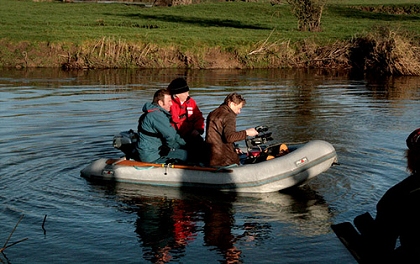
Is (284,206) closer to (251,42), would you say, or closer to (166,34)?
(251,42)

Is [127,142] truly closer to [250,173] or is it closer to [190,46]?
[250,173]

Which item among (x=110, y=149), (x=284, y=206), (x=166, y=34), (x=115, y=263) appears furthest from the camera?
(x=166, y=34)

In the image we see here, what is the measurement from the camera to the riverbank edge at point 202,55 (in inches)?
1080

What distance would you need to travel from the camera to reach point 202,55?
92.4ft

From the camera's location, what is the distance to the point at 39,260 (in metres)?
7.54

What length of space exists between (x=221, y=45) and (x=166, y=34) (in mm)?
3948

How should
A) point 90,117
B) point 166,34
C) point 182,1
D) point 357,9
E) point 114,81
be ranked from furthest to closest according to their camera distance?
point 182,1 < point 357,9 < point 166,34 < point 114,81 < point 90,117

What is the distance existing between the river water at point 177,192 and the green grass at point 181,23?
27.4 feet

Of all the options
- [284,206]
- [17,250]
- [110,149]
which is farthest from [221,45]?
[17,250]

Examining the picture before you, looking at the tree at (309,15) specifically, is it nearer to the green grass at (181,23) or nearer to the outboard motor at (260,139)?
the green grass at (181,23)

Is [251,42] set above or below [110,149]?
above

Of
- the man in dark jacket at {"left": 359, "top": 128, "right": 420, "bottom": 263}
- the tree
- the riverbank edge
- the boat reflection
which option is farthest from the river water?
the tree

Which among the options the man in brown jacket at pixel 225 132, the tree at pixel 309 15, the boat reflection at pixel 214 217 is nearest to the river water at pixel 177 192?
the boat reflection at pixel 214 217

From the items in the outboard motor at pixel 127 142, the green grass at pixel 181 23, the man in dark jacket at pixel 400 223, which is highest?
the green grass at pixel 181 23
